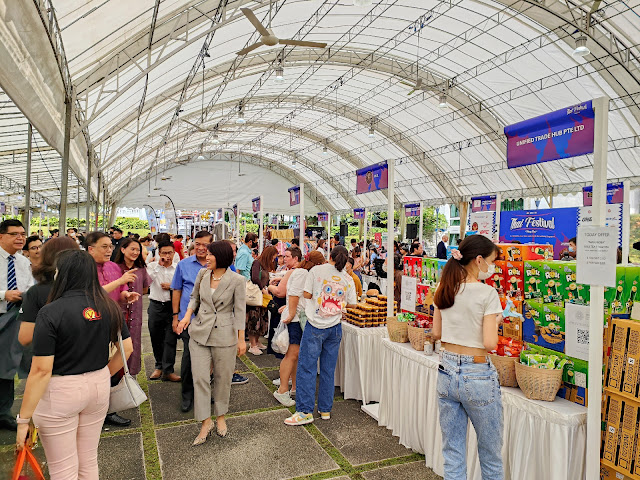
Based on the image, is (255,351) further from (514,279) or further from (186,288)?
(514,279)

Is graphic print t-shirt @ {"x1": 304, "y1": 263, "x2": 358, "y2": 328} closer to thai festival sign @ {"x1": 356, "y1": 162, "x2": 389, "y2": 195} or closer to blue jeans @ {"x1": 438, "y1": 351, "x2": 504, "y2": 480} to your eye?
thai festival sign @ {"x1": 356, "y1": 162, "x2": 389, "y2": 195}

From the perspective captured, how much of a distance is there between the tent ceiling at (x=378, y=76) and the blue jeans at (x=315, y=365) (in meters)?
4.92

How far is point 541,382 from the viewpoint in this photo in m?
2.42

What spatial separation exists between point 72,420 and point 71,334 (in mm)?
375

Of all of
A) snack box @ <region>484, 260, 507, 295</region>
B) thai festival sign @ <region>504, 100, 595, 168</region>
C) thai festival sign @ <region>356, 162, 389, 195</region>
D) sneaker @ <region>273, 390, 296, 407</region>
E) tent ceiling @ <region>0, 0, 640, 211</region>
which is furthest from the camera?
tent ceiling @ <region>0, 0, 640, 211</region>

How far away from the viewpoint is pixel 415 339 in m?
3.41

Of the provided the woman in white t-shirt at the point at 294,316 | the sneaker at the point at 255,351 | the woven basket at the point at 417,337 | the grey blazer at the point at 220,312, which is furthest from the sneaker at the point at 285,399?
the sneaker at the point at 255,351

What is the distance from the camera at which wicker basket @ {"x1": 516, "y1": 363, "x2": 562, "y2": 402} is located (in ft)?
7.89

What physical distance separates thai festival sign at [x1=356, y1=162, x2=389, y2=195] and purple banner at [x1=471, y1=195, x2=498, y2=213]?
153 inches

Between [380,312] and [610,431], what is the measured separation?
219 centimetres

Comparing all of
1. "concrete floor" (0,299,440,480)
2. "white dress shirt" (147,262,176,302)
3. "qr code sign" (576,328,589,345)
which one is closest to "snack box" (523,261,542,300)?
"qr code sign" (576,328,589,345)

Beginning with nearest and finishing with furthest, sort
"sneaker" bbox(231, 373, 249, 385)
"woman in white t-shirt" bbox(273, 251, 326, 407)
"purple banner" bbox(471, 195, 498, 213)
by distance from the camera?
"woman in white t-shirt" bbox(273, 251, 326, 407) < "sneaker" bbox(231, 373, 249, 385) < "purple banner" bbox(471, 195, 498, 213)

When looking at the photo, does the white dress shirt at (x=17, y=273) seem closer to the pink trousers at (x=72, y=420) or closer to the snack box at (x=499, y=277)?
the pink trousers at (x=72, y=420)

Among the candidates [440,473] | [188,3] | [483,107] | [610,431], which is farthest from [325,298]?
[483,107]
